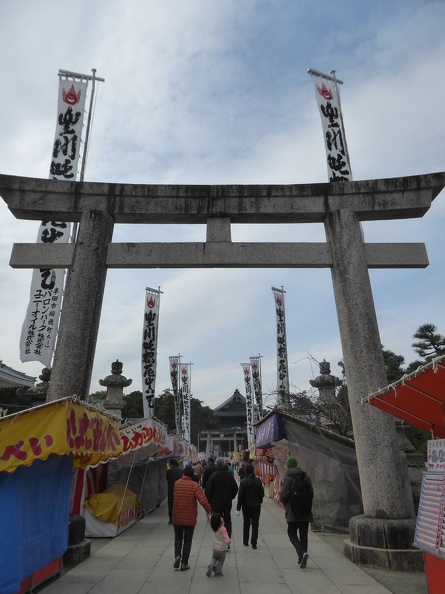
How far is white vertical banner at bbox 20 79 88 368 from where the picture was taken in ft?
32.6

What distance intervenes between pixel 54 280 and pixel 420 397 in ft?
27.7

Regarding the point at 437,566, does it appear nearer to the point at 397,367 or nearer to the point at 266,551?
the point at 266,551

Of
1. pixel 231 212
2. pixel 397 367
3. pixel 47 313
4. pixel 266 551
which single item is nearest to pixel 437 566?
pixel 266 551

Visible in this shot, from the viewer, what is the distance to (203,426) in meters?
57.4

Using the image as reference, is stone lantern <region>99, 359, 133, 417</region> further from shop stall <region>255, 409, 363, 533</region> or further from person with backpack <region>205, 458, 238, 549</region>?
person with backpack <region>205, 458, 238, 549</region>

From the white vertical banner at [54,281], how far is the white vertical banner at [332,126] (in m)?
5.68

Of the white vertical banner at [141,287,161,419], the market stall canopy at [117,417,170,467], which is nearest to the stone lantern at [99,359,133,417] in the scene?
the white vertical banner at [141,287,161,419]

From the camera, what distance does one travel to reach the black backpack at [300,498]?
20.0 ft

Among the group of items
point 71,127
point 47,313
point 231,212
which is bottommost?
point 47,313

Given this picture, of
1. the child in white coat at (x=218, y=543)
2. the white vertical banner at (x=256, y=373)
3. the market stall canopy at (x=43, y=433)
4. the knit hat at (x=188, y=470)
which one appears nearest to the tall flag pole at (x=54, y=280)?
the market stall canopy at (x=43, y=433)

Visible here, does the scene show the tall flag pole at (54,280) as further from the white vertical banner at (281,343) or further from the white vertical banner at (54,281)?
the white vertical banner at (281,343)

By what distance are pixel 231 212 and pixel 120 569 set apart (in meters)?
6.28

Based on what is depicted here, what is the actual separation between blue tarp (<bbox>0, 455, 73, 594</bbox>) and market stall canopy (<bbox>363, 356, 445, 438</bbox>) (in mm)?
4011

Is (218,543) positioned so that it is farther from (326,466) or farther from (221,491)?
(326,466)
